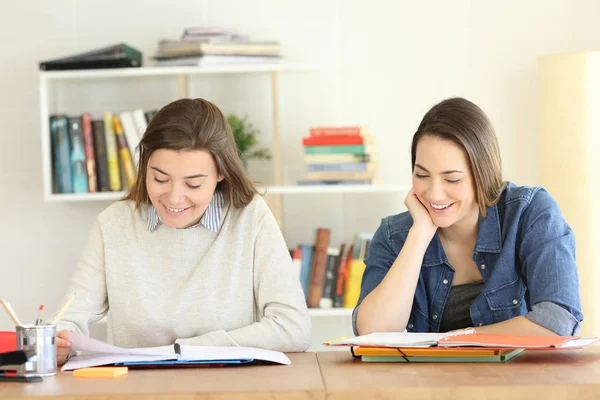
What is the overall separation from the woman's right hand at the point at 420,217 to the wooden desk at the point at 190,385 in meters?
0.51

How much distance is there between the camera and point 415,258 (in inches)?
74.8

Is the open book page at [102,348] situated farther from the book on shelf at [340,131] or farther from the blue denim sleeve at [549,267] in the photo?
the book on shelf at [340,131]

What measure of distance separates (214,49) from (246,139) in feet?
1.14

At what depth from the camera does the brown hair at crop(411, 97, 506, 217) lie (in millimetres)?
1854

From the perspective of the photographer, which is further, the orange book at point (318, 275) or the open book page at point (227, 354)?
the orange book at point (318, 275)

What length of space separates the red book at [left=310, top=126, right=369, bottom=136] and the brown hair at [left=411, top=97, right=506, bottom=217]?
1.15 meters

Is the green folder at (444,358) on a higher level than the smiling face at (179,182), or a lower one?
lower

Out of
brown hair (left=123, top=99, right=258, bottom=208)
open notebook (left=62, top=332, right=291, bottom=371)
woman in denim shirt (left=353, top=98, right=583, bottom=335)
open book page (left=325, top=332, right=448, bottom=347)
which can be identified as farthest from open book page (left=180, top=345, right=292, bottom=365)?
brown hair (left=123, top=99, right=258, bottom=208)

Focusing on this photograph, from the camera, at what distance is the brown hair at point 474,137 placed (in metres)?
1.85

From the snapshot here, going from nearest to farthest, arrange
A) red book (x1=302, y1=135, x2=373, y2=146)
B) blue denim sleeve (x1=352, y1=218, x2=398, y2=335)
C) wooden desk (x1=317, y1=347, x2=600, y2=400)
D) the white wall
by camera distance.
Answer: wooden desk (x1=317, y1=347, x2=600, y2=400)
blue denim sleeve (x1=352, y1=218, x2=398, y2=335)
red book (x1=302, y1=135, x2=373, y2=146)
the white wall

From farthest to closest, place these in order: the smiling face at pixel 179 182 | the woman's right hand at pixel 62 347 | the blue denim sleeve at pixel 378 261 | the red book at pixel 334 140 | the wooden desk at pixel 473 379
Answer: the red book at pixel 334 140 < the blue denim sleeve at pixel 378 261 < the smiling face at pixel 179 182 < the woman's right hand at pixel 62 347 < the wooden desk at pixel 473 379

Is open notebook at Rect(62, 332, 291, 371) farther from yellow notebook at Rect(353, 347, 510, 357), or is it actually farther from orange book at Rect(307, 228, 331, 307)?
orange book at Rect(307, 228, 331, 307)

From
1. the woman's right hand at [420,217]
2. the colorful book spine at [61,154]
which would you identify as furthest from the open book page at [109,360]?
the colorful book spine at [61,154]

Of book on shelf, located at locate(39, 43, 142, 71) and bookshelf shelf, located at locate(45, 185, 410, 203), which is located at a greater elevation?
book on shelf, located at locate(39, 43, 142, 71)
